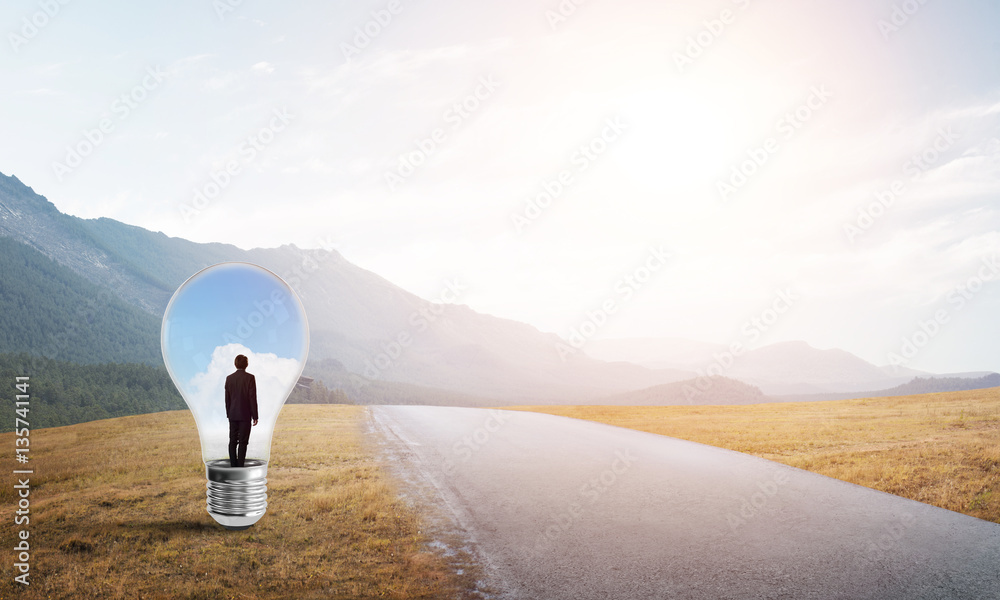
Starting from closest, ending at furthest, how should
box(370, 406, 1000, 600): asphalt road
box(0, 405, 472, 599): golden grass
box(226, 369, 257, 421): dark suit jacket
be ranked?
box(370, 406, 1000, 600): asphalt road < box(0, 405, 472, 599): golden grass < box(226, 369, 257, 421): dark suit jacket

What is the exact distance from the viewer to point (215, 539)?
25.2 ft

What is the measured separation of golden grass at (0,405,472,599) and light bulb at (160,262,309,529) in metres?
0.81

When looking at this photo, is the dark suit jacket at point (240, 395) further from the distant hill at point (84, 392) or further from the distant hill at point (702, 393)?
the distant hill at point (84, 392)

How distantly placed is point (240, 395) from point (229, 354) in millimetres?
580

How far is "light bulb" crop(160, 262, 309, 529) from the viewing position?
24.0ft

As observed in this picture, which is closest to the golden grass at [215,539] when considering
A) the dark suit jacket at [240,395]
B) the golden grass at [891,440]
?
the dark suit jacket at [240,395]

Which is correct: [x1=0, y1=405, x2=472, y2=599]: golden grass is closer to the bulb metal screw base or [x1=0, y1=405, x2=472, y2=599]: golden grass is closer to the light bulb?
the bulb metal screw base

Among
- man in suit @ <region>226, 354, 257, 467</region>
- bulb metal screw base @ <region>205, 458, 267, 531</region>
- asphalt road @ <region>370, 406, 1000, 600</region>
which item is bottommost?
asphalt road @ <region>370, 406, 1000, 600</region>

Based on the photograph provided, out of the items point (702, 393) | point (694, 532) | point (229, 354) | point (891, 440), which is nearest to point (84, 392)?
point (702, 393)

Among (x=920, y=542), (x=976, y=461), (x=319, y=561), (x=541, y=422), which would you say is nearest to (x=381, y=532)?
(x=319, y=561)

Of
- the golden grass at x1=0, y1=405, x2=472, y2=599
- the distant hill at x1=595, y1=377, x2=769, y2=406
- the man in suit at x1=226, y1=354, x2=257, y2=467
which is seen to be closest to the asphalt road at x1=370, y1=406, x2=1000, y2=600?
Result: the golden grass at x1=0, y1=405, x2=472, y2=599

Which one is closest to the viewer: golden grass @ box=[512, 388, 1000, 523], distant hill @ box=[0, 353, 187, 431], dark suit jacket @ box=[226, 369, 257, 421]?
dark suit jacket @ box=[226, 369, 257, 421]

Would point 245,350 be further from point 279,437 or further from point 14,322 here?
point 14,322

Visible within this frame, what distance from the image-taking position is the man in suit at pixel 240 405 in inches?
282
